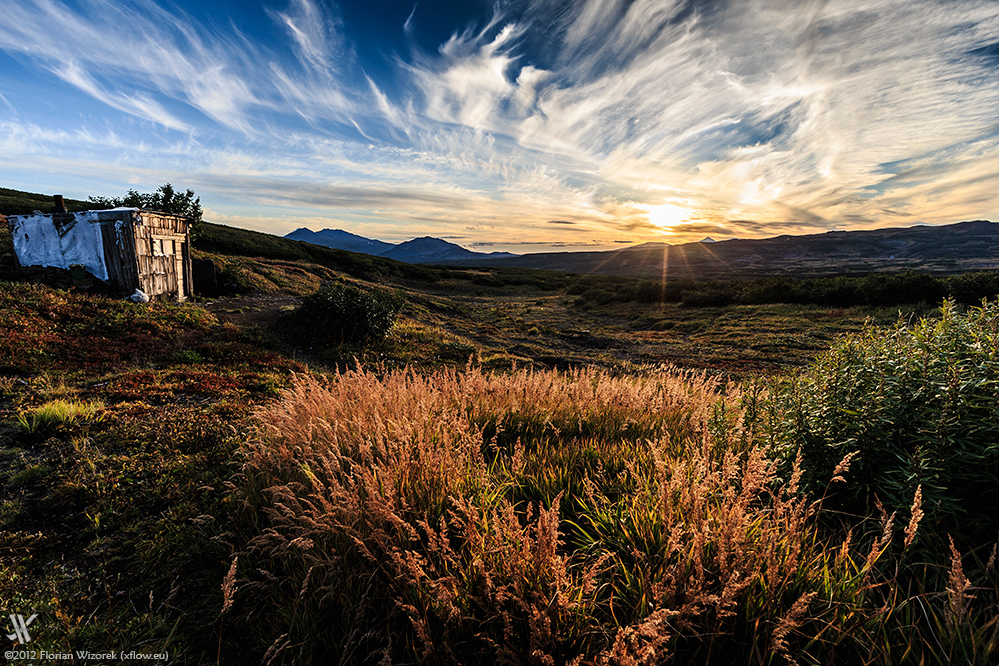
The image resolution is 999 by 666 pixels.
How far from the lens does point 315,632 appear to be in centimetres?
232

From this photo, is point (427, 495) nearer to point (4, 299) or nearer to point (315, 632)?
point (315, 632)

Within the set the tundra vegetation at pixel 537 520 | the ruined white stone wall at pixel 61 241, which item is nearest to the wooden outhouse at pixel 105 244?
the ruined white stone wall at pixel 61 241

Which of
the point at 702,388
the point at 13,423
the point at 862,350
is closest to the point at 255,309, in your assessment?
the point at 13,423

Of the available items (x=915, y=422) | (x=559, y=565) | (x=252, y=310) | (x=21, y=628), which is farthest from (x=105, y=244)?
(x=915, y=422)

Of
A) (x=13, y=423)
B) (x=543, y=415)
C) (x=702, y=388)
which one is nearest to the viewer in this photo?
(x=543, y=415)

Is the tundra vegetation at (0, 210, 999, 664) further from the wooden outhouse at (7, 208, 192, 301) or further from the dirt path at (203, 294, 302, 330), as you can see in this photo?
the wooden outhouse at (7, 208, 192, 301)

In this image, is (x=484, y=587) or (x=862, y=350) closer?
(x=484, y=587)

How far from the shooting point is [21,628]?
2.46 meters

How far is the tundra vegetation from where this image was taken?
1.89m

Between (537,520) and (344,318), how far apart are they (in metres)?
13.4

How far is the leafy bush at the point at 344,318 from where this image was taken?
14.6 m

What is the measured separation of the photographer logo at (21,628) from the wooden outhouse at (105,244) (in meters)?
17.7

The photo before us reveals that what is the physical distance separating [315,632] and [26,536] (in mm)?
3113

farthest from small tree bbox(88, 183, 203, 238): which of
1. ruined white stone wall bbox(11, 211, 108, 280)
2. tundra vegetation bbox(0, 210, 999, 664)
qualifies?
tundra vegetation bbox(0, 210, 999, 664)
